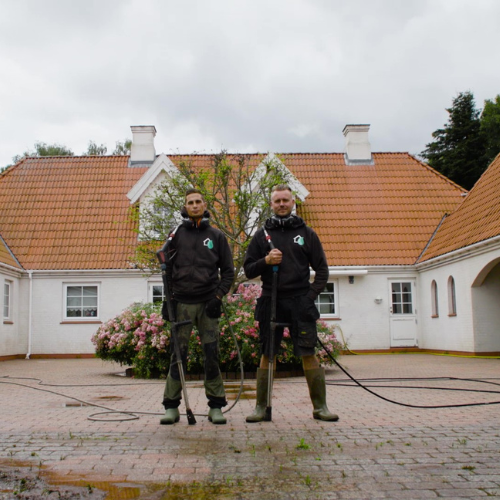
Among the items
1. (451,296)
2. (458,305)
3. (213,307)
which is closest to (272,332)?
(213,307)

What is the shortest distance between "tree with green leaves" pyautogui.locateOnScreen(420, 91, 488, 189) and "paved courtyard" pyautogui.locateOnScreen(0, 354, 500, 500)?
1318 inches

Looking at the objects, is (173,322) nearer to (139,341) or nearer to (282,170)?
(139,341)

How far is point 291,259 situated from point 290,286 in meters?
0.27

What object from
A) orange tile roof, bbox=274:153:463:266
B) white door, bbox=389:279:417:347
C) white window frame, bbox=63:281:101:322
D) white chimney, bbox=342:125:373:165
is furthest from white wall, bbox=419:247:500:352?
white window frame, bbox=63:281:101:322

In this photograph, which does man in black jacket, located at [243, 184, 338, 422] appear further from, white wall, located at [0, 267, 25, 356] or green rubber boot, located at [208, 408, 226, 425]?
white wall, located at [0, 267, 25, 356]

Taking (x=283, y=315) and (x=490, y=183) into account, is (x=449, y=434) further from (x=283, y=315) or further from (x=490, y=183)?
(x=490, y=183)

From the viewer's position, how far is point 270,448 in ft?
16.4

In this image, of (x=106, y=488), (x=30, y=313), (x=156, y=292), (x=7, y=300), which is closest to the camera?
(x=106, y=488)

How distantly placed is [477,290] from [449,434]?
1286cm

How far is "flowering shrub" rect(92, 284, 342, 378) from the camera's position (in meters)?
11.6

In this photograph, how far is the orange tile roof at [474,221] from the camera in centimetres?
1703

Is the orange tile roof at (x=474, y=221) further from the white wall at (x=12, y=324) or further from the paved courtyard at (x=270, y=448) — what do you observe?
the white wall at (x=12, y=324)

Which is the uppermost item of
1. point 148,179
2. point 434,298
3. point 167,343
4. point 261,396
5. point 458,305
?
point 148,179

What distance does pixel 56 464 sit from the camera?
4508mm
